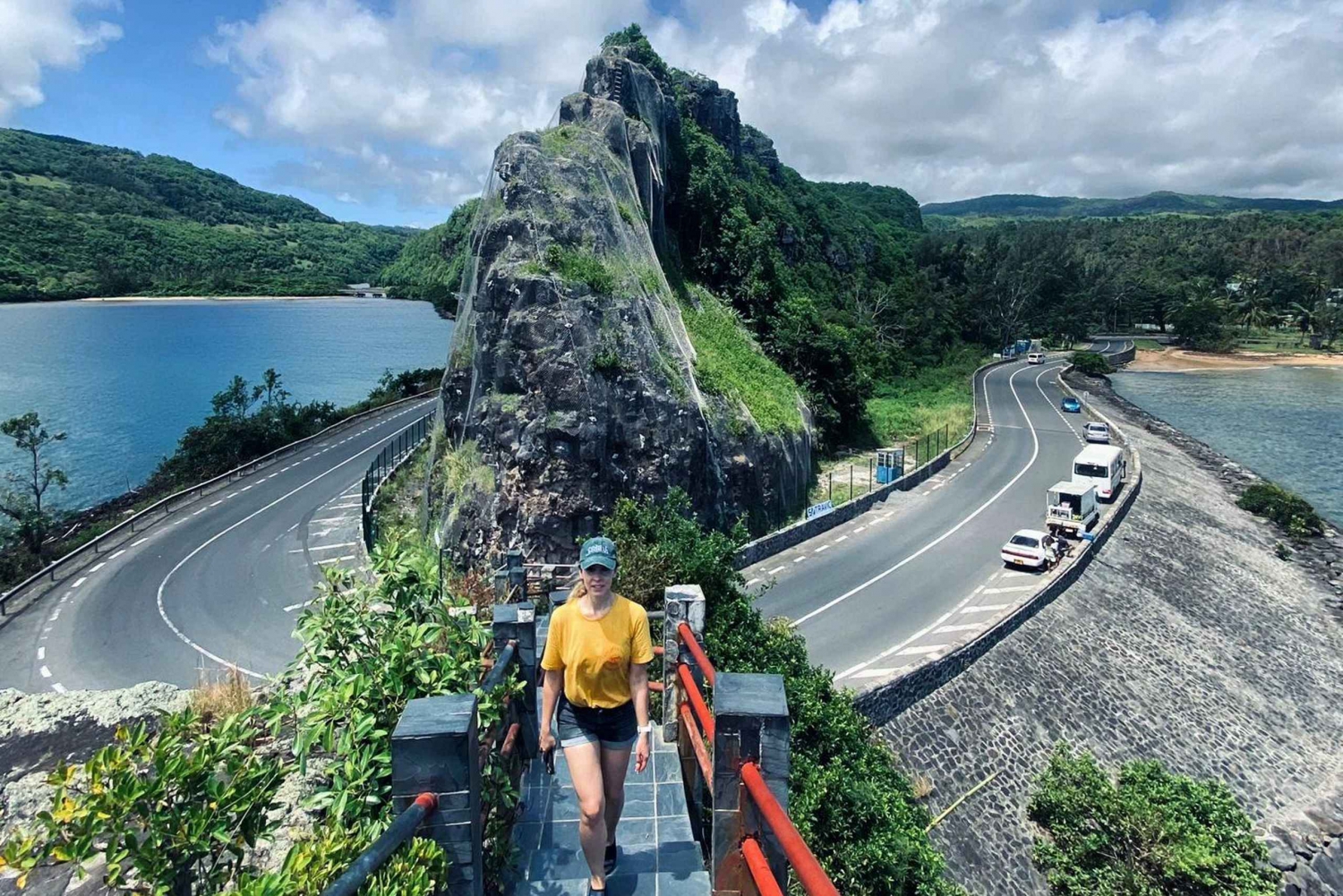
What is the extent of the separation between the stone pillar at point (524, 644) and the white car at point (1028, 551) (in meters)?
19.9

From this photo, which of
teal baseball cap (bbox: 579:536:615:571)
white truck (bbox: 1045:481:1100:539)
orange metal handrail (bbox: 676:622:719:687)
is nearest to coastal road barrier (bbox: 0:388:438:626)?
orange metal handrail (bbox: 676:622:719:687)

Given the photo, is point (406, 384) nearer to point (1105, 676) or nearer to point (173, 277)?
point (1105, 676)

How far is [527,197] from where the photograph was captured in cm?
2295

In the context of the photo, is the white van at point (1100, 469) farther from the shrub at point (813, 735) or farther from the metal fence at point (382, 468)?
the metal fence at point (382, 468)

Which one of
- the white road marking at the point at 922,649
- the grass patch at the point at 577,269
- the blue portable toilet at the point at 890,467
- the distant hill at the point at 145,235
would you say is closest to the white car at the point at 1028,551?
the white road marking at the point at 922,649

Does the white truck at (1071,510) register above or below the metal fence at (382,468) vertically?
below

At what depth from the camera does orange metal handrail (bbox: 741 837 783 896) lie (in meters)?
2.96

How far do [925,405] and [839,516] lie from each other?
2881cm

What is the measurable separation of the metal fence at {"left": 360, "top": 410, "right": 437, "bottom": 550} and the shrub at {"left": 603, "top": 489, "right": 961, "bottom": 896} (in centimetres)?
1332

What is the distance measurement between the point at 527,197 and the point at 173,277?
130 meters

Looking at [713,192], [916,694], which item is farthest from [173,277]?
[916,694]

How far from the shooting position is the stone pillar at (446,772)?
3.44 m

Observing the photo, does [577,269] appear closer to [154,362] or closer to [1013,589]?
[1013,589]

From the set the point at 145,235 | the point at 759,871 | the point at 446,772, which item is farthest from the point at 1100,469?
the point at 145,235
